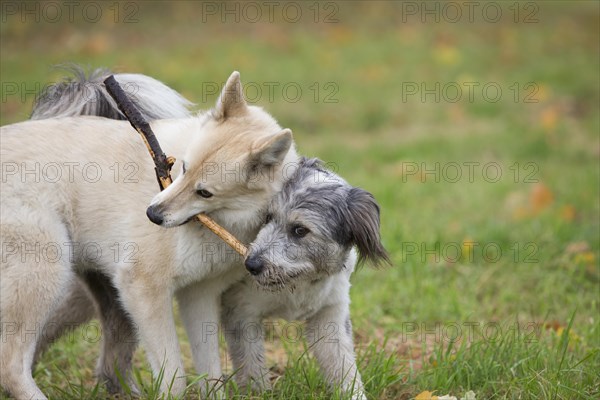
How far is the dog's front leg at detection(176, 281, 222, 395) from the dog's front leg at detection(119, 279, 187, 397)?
148mm

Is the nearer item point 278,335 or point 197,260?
point 197,260

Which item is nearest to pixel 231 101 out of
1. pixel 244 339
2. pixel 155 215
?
pixel 155 215

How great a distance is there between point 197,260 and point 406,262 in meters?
2.99

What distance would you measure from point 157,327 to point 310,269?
2.88ft

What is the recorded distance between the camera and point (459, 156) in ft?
32.6

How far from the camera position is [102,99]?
5.14m

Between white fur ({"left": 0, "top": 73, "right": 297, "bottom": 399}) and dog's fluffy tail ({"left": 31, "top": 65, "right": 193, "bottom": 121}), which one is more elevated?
dog's fluffy tail ({"left": 31, "top": 65, "right": 193, "bottom": 121})

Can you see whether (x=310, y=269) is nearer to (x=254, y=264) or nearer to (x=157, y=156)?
(x=254, y=264)

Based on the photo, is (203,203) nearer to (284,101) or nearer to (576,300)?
(576,300)

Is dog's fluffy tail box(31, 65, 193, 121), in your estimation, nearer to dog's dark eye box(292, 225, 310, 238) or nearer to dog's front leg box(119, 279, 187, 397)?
dog's front leg box(119, 279, 187, 397)

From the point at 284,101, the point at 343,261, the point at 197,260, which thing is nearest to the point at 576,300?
the point at 343,261

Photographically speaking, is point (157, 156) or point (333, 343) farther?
point (333, 343)

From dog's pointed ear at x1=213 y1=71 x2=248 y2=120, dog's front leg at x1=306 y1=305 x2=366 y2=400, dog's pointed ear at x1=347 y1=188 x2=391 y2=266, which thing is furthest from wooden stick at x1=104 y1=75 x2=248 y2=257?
dog's front leg at x1=306 y1=305 x2=366 y2=400

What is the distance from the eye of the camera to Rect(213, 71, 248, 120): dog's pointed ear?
4293 millimetres
